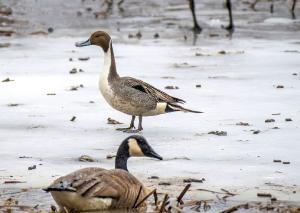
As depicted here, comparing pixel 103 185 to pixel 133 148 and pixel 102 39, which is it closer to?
pixel 133 148

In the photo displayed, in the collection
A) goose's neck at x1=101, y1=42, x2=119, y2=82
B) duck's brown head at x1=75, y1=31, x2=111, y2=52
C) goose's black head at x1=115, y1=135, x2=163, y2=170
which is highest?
duck's brown head at x1=75, y1=31, x2=111, y2=52

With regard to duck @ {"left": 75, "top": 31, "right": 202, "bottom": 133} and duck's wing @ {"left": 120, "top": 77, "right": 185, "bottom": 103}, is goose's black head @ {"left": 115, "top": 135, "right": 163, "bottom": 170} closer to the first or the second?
duck @ {"left": 75, "top": 31, "right": 202, "bottom": 133}

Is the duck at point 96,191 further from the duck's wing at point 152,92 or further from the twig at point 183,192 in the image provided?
the duck's wing at point 152,92

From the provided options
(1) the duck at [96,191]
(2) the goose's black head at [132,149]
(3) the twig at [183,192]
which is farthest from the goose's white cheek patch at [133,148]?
(3) the twig at [183,192]

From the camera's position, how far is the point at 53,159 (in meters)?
9.66

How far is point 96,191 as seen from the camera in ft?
24.7

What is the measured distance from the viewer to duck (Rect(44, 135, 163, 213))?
7406 millimetres

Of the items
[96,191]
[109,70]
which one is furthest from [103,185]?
[109,70]

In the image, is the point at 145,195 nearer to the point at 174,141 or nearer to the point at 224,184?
the point at 224,184

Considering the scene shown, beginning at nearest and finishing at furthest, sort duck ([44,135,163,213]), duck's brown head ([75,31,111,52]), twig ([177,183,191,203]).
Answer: duck ([44,135,163,213]) < twig ([177,183,191,203]) < duck's brown head ([75,31,111,52])

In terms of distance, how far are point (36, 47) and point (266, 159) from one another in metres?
9.59

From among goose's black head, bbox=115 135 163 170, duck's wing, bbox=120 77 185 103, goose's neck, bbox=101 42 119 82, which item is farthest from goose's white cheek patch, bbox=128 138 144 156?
goose's neck, bbox=101 42 119 82

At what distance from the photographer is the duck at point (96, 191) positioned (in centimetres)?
741

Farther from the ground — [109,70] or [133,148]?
[109,70]
